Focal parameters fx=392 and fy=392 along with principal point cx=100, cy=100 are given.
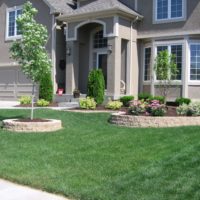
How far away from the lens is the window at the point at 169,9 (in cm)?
2008

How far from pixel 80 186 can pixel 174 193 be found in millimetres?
1545

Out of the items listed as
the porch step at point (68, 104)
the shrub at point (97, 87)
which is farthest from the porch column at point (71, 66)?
the shrub at point (97, 87)

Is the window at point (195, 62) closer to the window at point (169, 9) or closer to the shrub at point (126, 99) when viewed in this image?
the window at point (169, 9)

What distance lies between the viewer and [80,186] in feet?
21.4

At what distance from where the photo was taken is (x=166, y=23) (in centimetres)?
2036

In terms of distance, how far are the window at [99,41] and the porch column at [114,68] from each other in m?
2.41

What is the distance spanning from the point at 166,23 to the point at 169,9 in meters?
0.75

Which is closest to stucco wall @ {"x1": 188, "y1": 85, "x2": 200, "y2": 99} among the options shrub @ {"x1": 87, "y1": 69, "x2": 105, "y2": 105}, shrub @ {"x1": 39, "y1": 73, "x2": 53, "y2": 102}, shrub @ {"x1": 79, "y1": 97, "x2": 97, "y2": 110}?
shrub @ {"x1": 87, "y1": 69, "x2": 105, "y2": 105}

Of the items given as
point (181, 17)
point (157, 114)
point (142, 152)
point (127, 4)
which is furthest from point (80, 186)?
point (127, 4)

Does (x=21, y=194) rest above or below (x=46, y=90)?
below

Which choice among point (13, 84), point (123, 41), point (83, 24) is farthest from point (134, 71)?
point (13, 84)

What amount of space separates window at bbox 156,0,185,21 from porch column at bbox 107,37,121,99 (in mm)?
2738

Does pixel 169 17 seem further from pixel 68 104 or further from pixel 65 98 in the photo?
pixel 65 98

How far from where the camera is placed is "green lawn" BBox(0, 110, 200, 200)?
6.28 m
